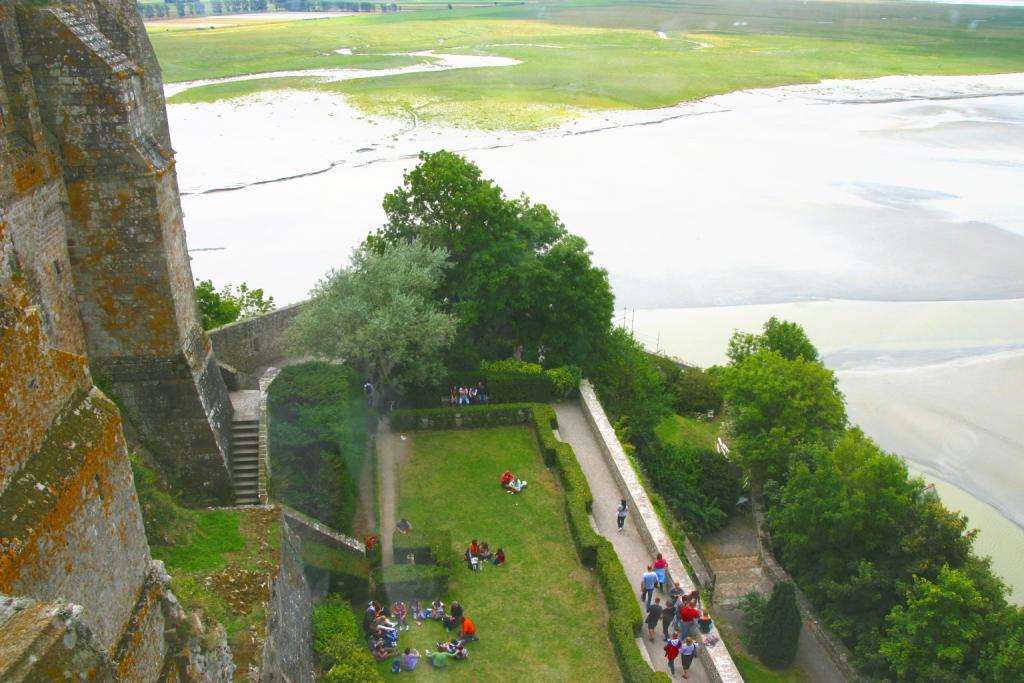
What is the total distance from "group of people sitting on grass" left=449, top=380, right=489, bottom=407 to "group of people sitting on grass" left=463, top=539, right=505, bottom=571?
666cm

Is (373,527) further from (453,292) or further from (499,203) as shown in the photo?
(499,203)

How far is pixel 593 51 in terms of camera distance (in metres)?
82.9

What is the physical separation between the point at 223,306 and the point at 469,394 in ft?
25.9

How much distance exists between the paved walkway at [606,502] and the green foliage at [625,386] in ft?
→ 5.99

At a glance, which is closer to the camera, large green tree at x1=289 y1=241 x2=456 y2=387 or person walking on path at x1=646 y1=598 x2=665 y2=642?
person walking on path at x1=646 y1=598 x2=665 y2=642

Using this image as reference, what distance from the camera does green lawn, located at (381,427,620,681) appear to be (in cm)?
1488

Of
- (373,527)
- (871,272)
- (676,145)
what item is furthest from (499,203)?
(676,145)

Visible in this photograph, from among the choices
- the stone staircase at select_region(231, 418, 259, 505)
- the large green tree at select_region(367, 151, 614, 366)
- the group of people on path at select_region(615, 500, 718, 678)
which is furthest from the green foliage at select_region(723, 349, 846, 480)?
the stone staircase at select_region(231, 418, 259, 505)

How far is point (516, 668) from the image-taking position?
1470cm

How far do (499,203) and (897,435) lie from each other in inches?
535

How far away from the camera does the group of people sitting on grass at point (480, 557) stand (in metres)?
17.3

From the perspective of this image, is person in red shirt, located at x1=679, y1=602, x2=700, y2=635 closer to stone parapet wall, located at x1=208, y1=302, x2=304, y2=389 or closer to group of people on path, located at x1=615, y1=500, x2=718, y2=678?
group of people on path, located at x1=615, y1=500, x2=718, y2=678

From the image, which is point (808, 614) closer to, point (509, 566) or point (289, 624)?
point (509, 566)

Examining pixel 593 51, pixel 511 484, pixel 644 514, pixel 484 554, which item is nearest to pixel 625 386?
pixel 511 484
